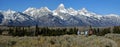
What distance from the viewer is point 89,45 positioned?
18781 millimetres

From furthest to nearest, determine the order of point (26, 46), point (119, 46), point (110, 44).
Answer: point (119, 46), point (110, 44), point (26, 46)

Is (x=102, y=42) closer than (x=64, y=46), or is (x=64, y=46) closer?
(x=64, y=46)

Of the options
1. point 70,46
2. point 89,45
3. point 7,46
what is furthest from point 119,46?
point 7,46

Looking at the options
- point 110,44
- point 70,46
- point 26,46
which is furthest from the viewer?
point 110,44

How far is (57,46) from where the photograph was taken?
17.3 m

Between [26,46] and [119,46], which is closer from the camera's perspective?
[26,46]

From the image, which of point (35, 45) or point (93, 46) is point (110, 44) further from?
point (35, 45)

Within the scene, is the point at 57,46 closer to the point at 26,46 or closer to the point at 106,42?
the point at 26,46

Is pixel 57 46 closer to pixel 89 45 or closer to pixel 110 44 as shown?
pixel 89 45

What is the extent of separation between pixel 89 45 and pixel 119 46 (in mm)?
3350

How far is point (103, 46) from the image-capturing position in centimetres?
1864

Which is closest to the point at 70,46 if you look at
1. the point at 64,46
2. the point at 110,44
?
the point at 64,46

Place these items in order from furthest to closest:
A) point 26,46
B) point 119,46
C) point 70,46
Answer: point 119,46 < point 70,46 < point 26,46

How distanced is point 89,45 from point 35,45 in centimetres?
363
